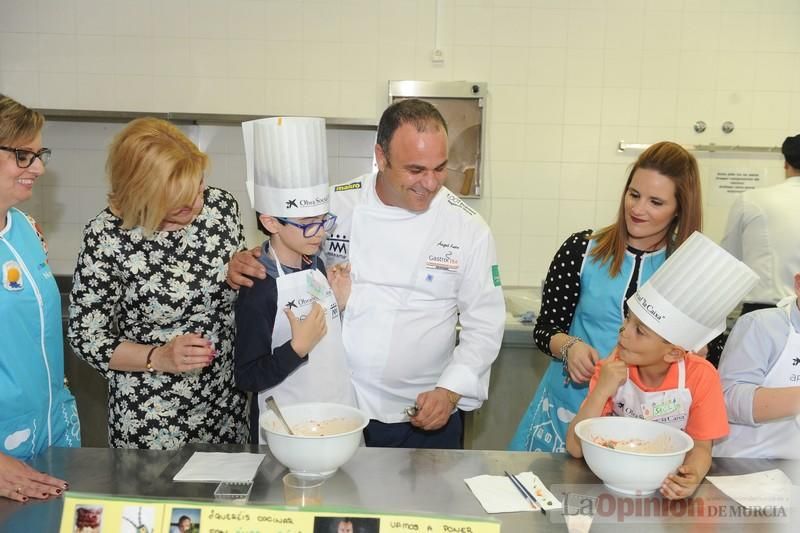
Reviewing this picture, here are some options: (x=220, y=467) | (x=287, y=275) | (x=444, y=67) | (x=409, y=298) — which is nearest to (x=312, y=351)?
(x=287, y=275)

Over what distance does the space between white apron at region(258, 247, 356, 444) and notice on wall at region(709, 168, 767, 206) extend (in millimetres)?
2585

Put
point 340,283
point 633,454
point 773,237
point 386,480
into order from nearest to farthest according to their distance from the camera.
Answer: point 633,454, point 386,480, point 340,283, point 773,237

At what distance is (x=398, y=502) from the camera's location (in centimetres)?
121

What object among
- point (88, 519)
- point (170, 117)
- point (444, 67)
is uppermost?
point (444, 67)

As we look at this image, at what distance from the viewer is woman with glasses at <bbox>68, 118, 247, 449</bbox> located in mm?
1634

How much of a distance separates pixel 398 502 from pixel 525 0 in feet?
9.42

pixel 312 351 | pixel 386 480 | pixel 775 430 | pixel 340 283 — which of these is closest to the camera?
pixel 386 480

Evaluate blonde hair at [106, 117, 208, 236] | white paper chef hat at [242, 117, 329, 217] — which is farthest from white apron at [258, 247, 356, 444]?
blonde hair at [106, 117, 208, 236]

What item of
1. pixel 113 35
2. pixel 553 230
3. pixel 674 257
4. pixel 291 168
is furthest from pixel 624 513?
pixel 113 35

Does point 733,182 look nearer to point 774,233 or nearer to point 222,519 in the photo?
point 774,233

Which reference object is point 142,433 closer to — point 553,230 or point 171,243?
point 171,243

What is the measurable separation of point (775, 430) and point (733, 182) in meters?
2.28

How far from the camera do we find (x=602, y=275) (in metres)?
1.90

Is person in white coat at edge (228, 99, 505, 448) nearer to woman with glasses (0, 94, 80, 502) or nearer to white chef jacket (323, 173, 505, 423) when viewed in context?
white chef jacket (323, 173, 505, 423)
